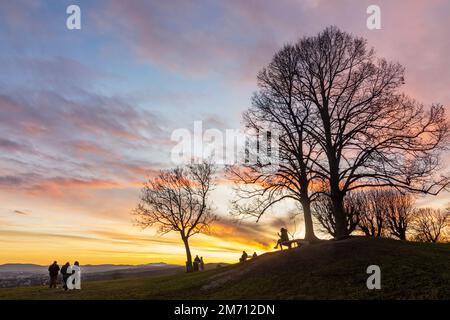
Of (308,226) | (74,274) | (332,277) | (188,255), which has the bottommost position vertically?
(188,255)

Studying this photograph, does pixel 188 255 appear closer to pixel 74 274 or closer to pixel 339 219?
pixel 74 274

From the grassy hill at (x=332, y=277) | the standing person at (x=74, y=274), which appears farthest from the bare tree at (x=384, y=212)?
the standing person at (x=74, y=274)

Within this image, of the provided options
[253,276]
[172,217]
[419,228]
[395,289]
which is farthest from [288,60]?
[419,228]

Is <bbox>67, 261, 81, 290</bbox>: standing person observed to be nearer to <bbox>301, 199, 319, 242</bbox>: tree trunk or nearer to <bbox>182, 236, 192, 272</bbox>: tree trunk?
<bbox>182, 236, 192, 272</bbox>: tree trunk

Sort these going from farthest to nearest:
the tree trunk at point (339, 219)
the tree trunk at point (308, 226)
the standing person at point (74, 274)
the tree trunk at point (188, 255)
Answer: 1. the tree trunk at point (188, 255)
2. the tree trunk at point (308, 226)
3. the standing person at point (74, 274)
4. the tree trunk at point (339, 219)

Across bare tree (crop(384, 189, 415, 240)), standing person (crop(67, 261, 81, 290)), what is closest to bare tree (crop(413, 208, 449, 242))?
bare tree (crop(384, 189, 415, 240))

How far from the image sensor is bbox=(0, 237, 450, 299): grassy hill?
60.0ft

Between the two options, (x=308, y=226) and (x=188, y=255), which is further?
(x=188, y=255)

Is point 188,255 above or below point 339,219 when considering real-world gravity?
below

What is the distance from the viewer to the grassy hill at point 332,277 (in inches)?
720

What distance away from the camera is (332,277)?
21.4 metres

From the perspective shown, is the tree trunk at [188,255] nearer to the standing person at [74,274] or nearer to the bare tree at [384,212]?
the standing person at [74,274]

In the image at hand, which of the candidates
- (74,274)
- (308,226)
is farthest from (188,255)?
(308,226)
